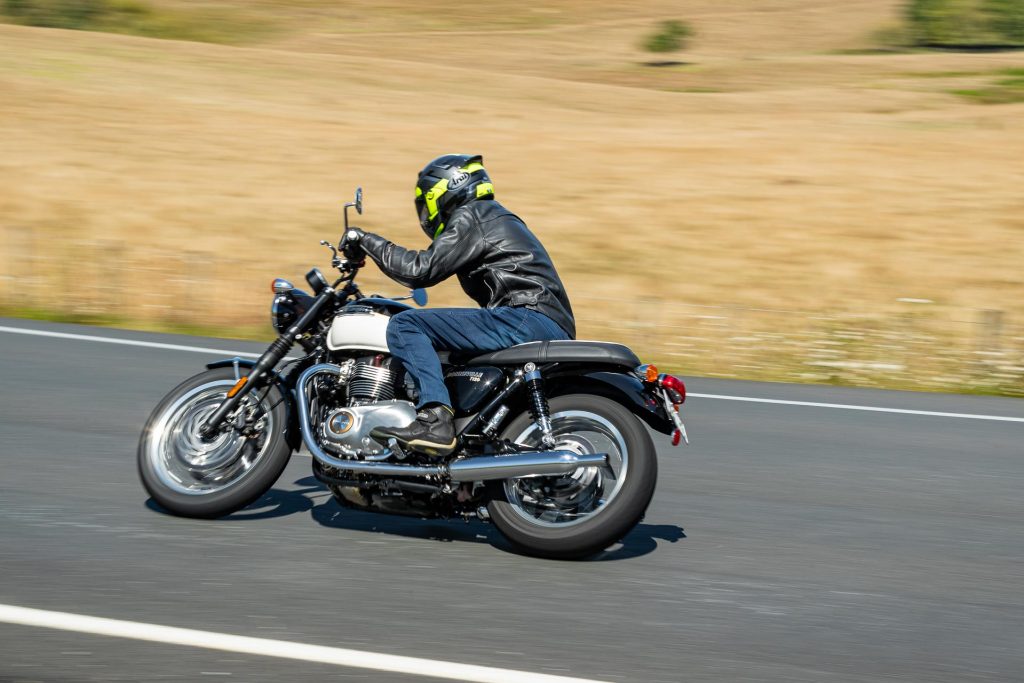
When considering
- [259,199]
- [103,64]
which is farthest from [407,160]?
[103,64]

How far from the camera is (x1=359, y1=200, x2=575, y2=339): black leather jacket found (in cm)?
548

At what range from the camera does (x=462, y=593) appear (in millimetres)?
4906

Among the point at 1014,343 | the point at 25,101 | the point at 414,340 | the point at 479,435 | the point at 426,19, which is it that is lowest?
the point at 1014,343

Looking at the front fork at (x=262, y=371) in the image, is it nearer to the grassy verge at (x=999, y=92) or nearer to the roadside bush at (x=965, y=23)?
the grassy verge at (x=999, y=92)

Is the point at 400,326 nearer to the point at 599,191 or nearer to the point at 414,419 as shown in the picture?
the point at 414,419

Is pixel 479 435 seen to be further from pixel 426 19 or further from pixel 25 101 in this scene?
pixel 426 19

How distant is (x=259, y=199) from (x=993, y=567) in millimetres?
17478

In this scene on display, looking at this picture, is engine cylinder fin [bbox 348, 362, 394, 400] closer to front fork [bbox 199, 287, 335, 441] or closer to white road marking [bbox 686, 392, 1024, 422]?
front fork [bbox 199, 287, 335, 441]

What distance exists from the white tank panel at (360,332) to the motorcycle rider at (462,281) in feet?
Result: 0.25

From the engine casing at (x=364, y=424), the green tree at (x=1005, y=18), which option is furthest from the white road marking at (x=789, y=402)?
the green tree at (x=1005, y=18)

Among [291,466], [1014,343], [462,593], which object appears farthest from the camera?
[1014,343]

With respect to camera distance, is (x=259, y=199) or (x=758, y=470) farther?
(x=259, y=199)

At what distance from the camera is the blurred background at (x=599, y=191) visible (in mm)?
12922

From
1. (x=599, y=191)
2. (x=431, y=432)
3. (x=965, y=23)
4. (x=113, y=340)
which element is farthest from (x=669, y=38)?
(x=431, y=432)
